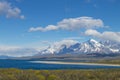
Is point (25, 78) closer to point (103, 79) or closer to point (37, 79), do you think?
point (37, 79)

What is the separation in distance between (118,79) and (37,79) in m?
10.5

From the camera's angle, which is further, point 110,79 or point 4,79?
point 110,79

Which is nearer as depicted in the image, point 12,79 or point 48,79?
point 12,79

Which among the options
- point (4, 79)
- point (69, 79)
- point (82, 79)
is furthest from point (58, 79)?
point (4, 79)

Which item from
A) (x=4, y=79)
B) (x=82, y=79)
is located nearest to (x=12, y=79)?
(x=4, y=79)

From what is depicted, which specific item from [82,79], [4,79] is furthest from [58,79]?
[4,79]

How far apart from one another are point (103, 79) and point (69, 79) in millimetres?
5291

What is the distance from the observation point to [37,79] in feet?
121

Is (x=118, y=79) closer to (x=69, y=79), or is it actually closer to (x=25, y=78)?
(x=69, y=79)

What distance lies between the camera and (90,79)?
4138 cm

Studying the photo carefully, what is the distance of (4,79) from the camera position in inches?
1419

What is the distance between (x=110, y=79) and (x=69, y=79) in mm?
5967

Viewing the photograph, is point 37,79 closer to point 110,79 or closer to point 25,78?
point 25,78

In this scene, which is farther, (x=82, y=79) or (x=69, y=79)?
(x=82, y=79)
